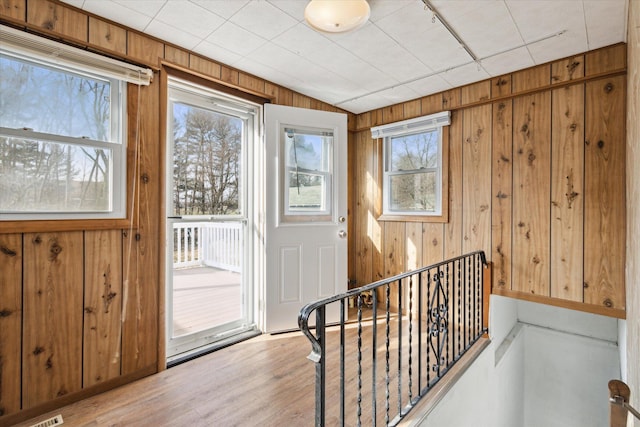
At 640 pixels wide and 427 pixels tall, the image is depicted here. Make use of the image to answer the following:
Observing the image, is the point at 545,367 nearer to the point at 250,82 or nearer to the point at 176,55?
the point at 250,82

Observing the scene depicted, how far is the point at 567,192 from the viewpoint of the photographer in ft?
8.20

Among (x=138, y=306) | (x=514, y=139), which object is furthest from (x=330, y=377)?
(x=514, y=139)

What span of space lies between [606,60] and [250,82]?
2.79 m

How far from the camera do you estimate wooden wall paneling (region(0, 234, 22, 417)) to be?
1.69m

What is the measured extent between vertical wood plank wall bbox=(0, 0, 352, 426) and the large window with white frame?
0.10m

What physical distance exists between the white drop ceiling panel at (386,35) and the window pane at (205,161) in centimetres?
51

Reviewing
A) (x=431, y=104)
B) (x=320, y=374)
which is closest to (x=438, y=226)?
(x=431, y=104)

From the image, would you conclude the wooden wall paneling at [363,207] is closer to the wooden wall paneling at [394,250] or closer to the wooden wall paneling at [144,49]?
the wooden wall paneling at [394,250]

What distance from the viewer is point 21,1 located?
173cm

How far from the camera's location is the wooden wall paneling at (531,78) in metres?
2.57

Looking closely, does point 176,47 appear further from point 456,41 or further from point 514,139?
point 514,139

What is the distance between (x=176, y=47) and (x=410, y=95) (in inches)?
87.9

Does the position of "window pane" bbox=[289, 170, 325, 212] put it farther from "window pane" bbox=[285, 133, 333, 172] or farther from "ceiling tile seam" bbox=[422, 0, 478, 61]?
"ceiling tile seam" bbox=[422, 0, 478, 61]

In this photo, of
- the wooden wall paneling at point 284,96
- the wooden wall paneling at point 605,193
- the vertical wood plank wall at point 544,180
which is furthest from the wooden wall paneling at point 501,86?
the wooden wall paneling at point 284,96
